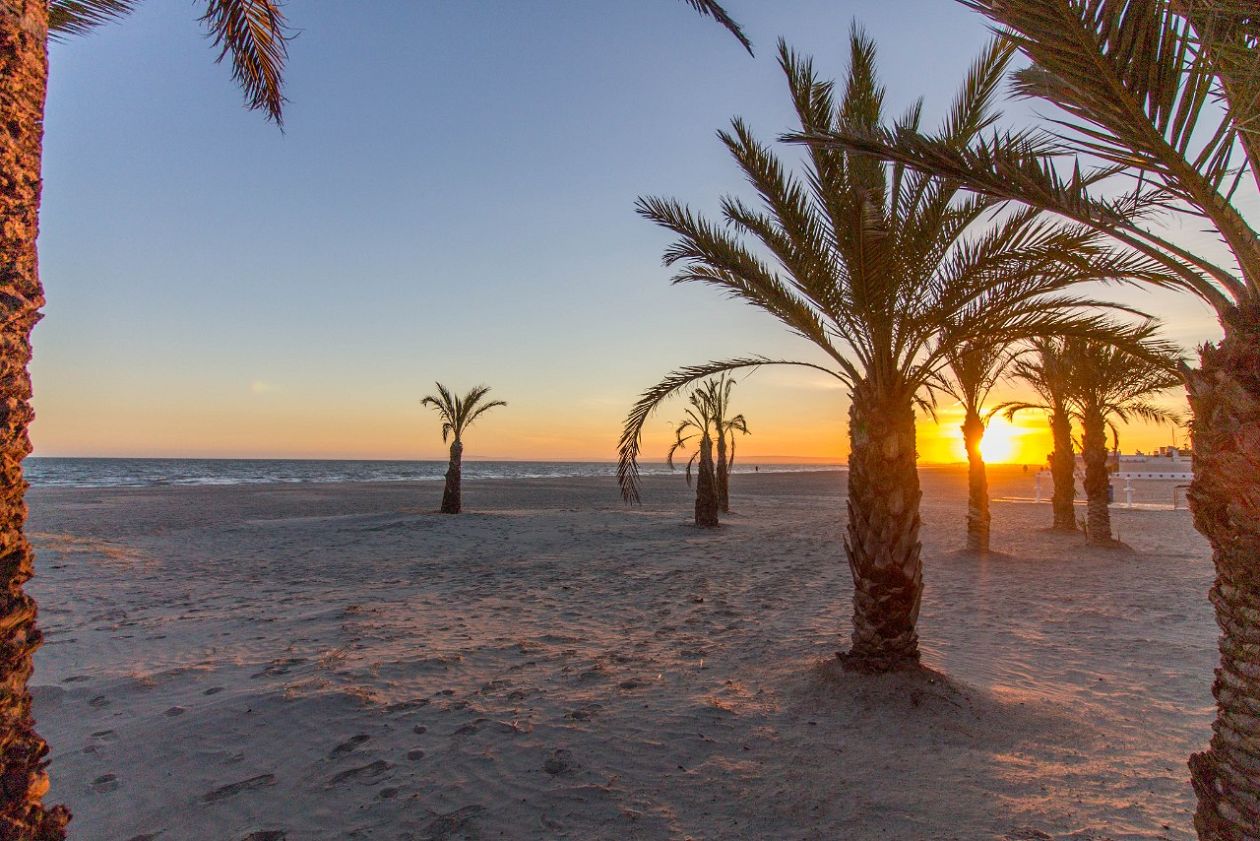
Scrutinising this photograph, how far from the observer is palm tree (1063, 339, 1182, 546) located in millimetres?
13031

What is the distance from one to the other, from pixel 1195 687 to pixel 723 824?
4.81m

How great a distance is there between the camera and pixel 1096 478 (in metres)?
13.4

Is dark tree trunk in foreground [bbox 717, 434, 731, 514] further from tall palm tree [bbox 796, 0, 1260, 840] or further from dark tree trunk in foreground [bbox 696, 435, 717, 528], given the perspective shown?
tall palm tree [bbox 796, 0, 1260, 840]

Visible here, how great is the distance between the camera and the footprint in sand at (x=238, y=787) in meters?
3.48

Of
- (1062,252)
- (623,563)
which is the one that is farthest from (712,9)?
(623,563)

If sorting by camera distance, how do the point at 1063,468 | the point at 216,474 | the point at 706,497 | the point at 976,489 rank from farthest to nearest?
the point at 216,474 < the point at 706,497 < the point at 1063,468 < the point at 976,489

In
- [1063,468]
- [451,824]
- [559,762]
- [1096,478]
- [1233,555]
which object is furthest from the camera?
[1063,468]

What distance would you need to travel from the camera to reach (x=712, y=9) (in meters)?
4.02

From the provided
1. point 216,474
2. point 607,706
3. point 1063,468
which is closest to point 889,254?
point 607,706

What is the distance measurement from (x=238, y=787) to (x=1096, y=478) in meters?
15.9

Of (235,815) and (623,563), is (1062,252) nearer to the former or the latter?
(235,815)

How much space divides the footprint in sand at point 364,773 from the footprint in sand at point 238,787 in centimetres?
37

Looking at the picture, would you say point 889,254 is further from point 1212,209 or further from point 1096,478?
point 1096,478

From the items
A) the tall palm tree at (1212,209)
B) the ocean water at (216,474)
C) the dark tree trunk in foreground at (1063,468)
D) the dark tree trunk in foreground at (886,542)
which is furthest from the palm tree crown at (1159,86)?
the ocean water at (216,474)
